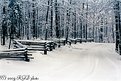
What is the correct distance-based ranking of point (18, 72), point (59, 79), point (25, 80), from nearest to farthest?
point (25, 80)
point (59, 79)
point (18, 72)

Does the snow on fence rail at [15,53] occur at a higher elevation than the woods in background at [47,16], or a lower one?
lower

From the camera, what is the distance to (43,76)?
43.2 ft

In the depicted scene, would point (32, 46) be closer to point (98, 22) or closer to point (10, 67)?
point (10, 67)

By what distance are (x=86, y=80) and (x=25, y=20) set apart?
1984 inches

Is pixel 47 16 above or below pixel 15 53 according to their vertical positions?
above

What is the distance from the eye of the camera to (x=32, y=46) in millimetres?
25203

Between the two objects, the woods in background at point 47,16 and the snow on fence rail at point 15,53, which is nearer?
the snow on fence rail at point 15,53

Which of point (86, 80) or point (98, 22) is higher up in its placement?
point (98, 22)

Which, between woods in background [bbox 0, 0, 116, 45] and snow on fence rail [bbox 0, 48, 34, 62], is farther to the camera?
woods in background [bbox 0, 0, 116, 45]

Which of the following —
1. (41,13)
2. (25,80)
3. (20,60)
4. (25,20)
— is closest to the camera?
(25,80)

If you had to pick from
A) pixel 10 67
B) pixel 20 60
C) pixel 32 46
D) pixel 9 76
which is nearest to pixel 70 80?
pixel 9 76

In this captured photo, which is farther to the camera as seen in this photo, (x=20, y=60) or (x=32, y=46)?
(x=32, y=46)

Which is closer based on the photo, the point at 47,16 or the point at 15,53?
the point at 15,53

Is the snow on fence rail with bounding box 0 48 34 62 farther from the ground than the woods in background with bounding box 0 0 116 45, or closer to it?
closer to it
